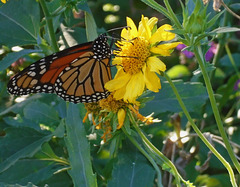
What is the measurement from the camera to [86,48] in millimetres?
1333

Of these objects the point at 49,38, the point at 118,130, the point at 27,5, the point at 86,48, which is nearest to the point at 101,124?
the point at 118,130

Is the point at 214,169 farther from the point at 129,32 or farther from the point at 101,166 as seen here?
the point at 129,32

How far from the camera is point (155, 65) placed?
1.00m

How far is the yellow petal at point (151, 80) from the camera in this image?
1022mm

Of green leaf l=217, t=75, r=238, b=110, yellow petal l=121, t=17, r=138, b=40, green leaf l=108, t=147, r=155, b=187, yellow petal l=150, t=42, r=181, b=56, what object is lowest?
green leaf l=217, t=75, r=238, b=110

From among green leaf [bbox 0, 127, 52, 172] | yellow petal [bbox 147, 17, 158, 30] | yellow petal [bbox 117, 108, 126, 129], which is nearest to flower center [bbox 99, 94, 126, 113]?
yellow petal [bbox 117, 108, 126, 129]

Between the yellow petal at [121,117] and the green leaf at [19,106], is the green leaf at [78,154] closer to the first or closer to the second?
the yellow petal at [121,117]

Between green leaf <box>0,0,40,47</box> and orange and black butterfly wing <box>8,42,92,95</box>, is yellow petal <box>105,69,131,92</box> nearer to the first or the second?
orange and black butterfly wing <box>8,42,92,95</box>

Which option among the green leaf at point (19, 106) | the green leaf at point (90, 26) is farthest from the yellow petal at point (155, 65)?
the green leaf at point (19, 106)

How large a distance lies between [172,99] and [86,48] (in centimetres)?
35

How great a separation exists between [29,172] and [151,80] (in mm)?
659

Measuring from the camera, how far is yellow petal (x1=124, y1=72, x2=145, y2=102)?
3.41 feet

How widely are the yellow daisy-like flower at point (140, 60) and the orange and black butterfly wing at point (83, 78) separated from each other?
0.45 feet

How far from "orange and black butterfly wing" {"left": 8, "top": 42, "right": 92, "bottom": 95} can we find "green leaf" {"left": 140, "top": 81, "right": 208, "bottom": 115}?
301 mm
